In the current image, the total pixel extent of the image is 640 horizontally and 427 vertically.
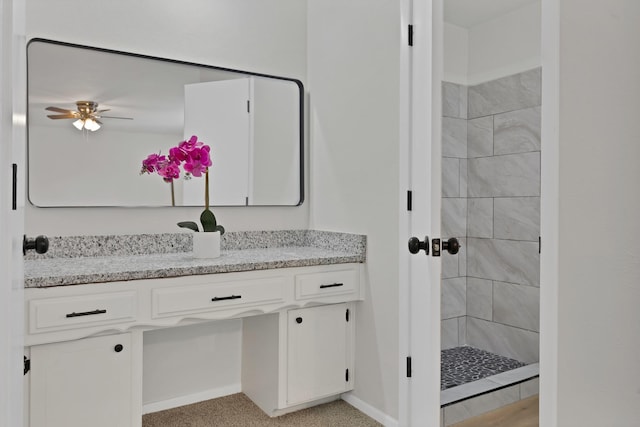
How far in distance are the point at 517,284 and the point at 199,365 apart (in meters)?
2.05

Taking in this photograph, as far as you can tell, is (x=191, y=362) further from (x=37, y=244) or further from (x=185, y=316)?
(x=37, y=244)

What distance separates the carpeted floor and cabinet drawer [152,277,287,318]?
25.2 inches

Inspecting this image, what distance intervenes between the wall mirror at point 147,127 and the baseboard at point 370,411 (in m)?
1.18

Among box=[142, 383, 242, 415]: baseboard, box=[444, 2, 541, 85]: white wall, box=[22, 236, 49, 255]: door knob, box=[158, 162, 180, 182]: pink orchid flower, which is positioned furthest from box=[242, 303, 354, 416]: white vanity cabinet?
box=[444, 2, 541, 85]: white wall

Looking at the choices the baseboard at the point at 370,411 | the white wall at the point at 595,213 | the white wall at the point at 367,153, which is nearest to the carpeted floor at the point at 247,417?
the baseboard at the point at 370,411

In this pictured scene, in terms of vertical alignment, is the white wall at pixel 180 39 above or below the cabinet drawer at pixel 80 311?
above

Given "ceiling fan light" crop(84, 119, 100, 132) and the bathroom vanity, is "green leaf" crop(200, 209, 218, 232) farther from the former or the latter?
"ceiling fan light" crop(84, 119, 100, 132)

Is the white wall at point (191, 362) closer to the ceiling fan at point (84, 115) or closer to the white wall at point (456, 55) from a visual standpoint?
the ceiling fan at point (84, 115)

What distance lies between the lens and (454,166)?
10.8 feet

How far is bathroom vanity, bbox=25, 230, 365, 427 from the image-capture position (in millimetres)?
1760

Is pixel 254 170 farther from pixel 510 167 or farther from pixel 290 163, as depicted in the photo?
pixel 510 167

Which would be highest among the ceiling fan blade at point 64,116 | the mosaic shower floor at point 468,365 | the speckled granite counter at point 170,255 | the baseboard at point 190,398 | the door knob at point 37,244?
the ceiling fan blade at point 64,116

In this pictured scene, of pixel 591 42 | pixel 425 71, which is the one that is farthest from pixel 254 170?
pixel 591 42

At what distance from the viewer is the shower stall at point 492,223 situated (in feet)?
9.78
